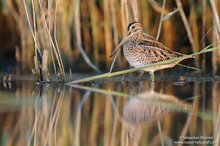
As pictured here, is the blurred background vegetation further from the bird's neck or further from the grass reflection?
the grass reflection

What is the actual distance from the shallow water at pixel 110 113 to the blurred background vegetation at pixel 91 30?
0.57 metres

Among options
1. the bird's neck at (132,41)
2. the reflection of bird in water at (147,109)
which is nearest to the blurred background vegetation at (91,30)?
the bird's neck at (132,41)

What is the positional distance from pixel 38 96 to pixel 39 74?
27.6 inches

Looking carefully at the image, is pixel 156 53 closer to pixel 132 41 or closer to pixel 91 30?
pixel 132 41

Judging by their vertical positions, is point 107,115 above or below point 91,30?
below

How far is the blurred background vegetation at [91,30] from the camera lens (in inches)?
292

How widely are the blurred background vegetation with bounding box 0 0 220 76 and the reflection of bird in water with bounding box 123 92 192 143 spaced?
1159mm

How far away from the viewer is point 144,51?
7.24m

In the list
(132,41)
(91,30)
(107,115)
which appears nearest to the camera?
(107,115)

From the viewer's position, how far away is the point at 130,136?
468 cm

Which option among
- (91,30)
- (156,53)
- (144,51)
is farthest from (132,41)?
(91,30)

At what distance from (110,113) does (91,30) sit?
340 centimetres

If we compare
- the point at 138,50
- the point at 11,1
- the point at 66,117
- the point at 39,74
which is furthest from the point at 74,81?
the point at 11,1

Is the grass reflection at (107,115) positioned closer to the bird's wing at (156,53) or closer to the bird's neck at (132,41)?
the bird's wing at (156,53)
